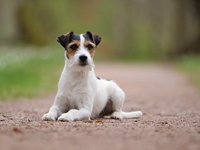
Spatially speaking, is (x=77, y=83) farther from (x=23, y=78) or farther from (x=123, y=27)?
(x=123, y=27)

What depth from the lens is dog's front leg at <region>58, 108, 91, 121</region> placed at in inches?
295

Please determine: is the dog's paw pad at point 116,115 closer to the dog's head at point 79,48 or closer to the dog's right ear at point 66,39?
the dog's head at point 79,48

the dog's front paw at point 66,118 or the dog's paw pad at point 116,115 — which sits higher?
the dog's paw pad at point 116,115

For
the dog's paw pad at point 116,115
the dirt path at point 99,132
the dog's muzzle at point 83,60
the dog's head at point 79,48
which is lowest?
the dirt path at point 99,132

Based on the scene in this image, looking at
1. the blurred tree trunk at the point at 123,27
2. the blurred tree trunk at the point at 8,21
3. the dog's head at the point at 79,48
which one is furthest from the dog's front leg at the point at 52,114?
the blurred tree trunk at the point at 123,27

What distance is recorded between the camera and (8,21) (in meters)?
32.5

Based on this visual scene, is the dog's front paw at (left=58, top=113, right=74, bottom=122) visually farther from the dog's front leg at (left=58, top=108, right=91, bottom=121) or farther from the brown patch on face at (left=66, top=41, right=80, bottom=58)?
the brown patch on face at (left=66, top=41, right=80, bottom=58)

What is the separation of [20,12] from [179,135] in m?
29.5

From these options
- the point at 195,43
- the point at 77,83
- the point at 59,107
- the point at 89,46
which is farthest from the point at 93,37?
the point at 195,43

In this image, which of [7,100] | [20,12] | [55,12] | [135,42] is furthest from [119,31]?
[7,100]

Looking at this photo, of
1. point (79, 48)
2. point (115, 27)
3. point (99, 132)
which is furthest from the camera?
point (115, 27)

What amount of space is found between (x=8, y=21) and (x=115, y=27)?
627 inches

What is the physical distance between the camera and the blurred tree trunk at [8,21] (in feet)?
102

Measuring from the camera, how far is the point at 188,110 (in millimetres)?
10078
